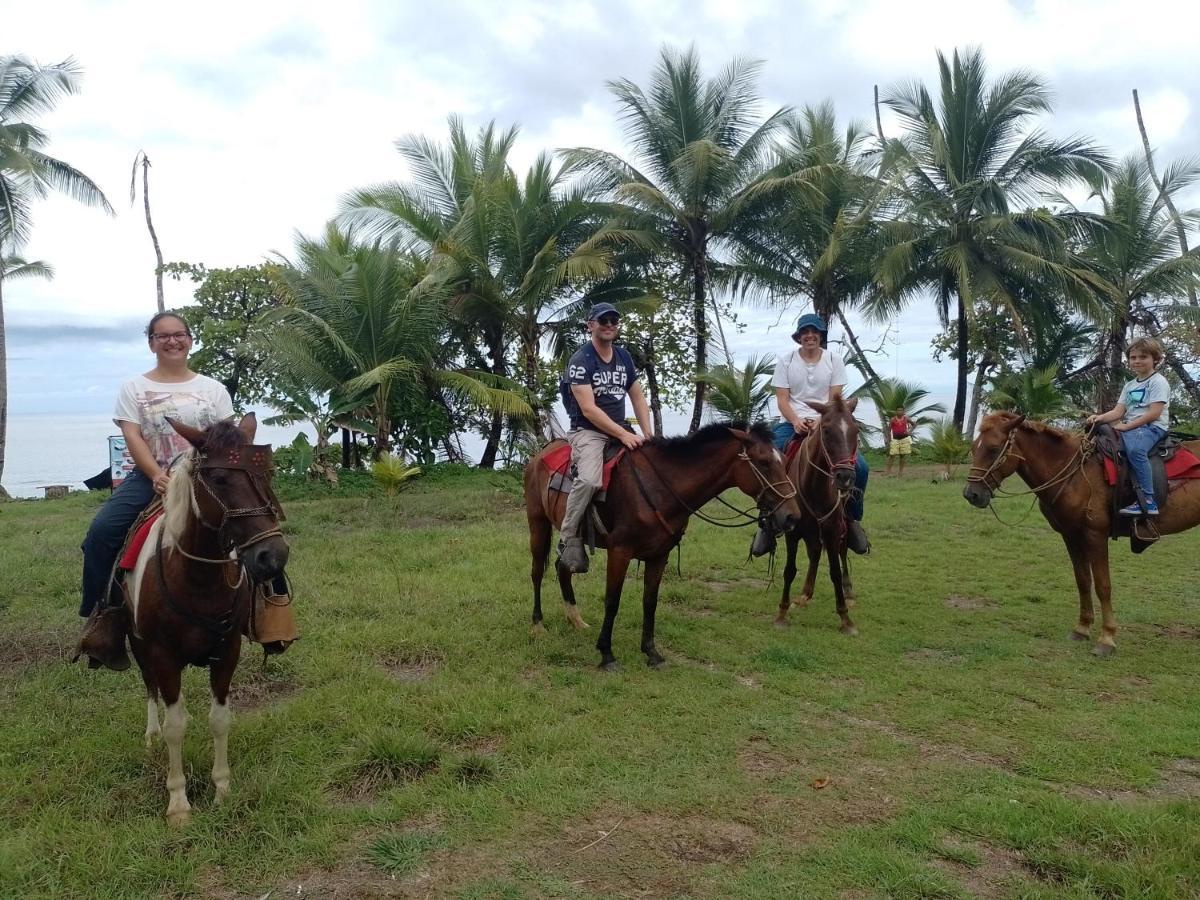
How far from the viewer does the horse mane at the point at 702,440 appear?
217 inches

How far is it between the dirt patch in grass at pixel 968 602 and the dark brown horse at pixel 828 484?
1.36 metres

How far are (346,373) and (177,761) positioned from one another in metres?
13.3

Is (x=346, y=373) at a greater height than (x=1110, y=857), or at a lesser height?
greater

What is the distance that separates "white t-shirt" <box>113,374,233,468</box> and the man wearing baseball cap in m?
2.50

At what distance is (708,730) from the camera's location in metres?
4.57

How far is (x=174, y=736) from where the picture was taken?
3.62 meters

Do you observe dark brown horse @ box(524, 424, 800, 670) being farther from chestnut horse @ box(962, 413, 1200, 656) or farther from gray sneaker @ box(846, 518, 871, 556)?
chestnut horse @ box(962, 413, 1200, 656)

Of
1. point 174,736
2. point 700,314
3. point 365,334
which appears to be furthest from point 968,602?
point 700,314

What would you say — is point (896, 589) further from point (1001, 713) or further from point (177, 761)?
point (177, 761)

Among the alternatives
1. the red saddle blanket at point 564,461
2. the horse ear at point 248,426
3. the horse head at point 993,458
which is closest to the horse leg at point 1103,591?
the horse head at point 993,458

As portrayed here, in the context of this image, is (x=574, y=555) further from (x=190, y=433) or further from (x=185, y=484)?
(x=190, y=433)

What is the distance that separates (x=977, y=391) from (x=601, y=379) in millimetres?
19684

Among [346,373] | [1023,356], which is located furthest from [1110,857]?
[1023,356]

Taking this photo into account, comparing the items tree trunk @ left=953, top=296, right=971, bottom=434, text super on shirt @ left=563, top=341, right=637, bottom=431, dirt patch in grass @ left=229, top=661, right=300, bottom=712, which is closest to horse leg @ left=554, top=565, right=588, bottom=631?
text super on shirt @ left=563, top=341, right=637, bottom=431
